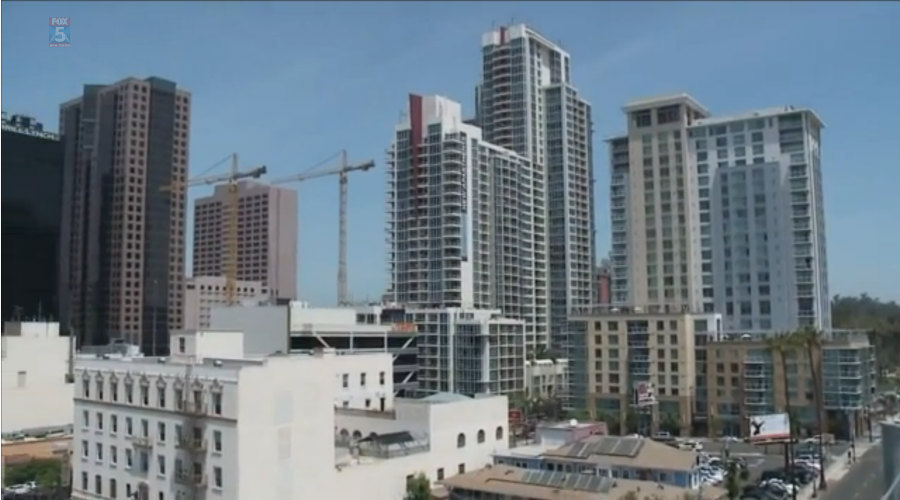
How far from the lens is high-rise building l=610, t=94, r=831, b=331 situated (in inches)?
749

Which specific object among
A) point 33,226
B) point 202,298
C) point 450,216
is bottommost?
point 202,298

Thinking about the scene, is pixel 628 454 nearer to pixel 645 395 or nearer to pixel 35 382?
pixel 645 395

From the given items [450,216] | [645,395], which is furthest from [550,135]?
[645,395]

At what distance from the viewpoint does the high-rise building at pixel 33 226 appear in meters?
18.6

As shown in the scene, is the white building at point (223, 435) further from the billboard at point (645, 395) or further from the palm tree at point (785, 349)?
the palm tree at point (785, 349)

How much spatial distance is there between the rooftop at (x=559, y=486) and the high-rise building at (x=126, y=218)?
18963 millimetres

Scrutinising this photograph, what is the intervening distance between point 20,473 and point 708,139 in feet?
58.3

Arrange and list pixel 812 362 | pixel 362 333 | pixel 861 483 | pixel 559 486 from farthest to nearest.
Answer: pixel 362 333 → pixel 812 362 → pixel 861 483 → pixel 559 486

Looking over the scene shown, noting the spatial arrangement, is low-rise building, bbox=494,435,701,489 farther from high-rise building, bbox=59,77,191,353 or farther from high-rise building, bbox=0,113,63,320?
high-rise building, bbox=59,77,191,353

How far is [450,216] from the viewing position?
68.6 ft

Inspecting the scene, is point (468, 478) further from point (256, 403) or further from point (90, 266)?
point (90, 266)

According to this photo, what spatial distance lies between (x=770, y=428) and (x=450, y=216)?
11790 millimetres

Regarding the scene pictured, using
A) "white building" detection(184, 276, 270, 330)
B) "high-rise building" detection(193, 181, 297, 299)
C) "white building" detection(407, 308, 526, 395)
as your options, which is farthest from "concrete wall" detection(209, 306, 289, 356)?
"high-rise building" detection(193, 181, 297, 299)

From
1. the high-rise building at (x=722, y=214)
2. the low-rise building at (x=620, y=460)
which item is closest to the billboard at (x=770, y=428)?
the low-rise building at (x=620, y=460)
